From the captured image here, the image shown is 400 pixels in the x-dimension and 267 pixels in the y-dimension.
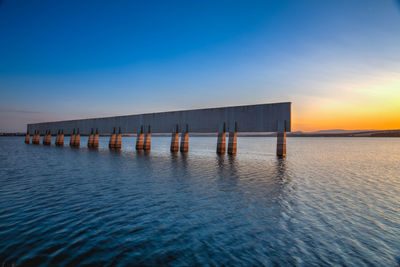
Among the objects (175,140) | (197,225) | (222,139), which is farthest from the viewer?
(175,140)

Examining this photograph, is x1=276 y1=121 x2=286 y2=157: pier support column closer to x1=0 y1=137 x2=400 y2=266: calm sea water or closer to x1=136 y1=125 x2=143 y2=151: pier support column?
x1=0 y1=137 x2=400 y2=266: calm sea water

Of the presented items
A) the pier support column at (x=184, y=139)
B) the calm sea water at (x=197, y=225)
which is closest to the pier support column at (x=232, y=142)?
the pier support column at (x=184, y=139)

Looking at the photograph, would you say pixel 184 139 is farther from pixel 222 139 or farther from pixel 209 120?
pixel 222 139

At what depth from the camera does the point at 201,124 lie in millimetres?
50656

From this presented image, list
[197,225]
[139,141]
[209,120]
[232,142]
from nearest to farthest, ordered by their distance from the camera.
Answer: [197,225]
[232,142]
[209,120]
[139,141]

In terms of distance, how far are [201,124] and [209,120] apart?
2350 mm

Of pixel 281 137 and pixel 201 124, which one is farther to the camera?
pixel 201 124

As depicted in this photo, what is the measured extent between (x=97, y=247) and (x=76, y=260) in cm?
84

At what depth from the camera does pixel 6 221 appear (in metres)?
9.11

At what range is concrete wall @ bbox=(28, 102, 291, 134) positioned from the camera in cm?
4106

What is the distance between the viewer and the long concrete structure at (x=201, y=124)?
41.2 m

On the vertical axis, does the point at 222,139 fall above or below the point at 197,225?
above

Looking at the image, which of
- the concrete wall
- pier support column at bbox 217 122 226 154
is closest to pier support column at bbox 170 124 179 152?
the concrete wall

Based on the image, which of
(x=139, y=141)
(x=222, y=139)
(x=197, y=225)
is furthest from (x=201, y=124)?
(x=197, y=225)
